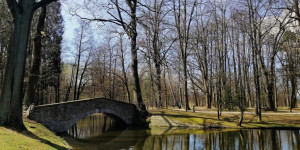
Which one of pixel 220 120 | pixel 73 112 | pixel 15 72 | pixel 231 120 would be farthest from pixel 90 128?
pixel 15 72

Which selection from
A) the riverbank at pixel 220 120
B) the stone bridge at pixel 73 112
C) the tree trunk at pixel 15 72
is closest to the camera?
the tree trunk at pixel 15 72

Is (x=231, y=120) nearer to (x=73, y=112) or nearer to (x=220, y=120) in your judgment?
(x=220, y=120)

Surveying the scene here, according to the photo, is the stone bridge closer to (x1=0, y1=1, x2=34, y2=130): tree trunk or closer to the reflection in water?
the reflection in water

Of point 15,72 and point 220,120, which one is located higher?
point 15,72

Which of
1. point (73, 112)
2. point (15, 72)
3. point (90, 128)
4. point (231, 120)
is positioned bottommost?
point (90, 128)

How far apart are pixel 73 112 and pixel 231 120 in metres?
12.8

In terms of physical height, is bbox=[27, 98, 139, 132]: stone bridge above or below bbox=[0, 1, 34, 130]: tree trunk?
below

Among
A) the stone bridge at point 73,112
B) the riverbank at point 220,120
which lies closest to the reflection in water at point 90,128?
the stone bridge at point 73,112

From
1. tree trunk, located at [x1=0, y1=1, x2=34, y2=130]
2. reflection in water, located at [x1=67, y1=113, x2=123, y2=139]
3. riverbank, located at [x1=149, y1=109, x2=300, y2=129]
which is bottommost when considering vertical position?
reflection in water, located at [x1=67, y1=113, x2=123, y2=139]

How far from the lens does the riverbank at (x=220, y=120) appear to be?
662 inches

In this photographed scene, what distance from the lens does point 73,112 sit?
16453 mm

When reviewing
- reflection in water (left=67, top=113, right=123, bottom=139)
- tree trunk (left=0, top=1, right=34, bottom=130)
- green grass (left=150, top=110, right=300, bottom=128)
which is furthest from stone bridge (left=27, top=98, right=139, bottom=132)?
tree trunk (left=0, top=1, right=34, bottom=130)

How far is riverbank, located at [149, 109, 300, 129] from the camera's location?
16812 millimetres

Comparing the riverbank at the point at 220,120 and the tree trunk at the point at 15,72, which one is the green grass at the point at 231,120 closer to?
the riverbank at the point at 220,120
